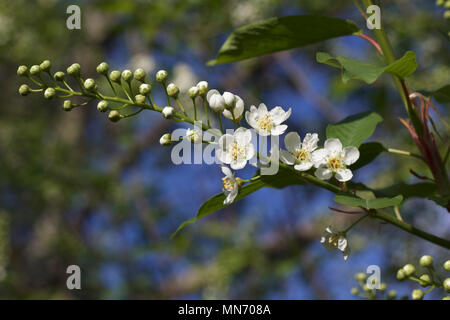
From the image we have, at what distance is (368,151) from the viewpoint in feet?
4.59

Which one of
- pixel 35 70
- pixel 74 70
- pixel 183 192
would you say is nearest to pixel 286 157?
pixel 74 70

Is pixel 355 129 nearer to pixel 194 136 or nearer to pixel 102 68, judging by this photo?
pixel 194 136

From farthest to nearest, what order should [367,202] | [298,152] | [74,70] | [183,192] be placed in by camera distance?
[183,192] < [74,70] < [298,152] < [367,202]

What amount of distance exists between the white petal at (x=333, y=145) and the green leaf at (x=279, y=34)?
0.36 metres

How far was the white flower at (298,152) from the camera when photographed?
1140mm

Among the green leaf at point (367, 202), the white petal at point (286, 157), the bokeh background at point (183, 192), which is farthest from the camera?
the bokeh background at point (183, 192)

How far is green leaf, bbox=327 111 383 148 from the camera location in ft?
4.25

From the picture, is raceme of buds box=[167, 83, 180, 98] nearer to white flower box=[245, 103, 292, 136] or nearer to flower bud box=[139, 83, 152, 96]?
flower bud box=[139, 83, 152, 96]

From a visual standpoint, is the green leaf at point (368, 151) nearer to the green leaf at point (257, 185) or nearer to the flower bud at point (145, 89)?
the green leaf at point (257, 185)

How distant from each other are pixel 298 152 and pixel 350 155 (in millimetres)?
143

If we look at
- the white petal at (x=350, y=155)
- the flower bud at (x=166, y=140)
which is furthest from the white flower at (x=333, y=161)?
the flower bud at (x=166, y=140)
